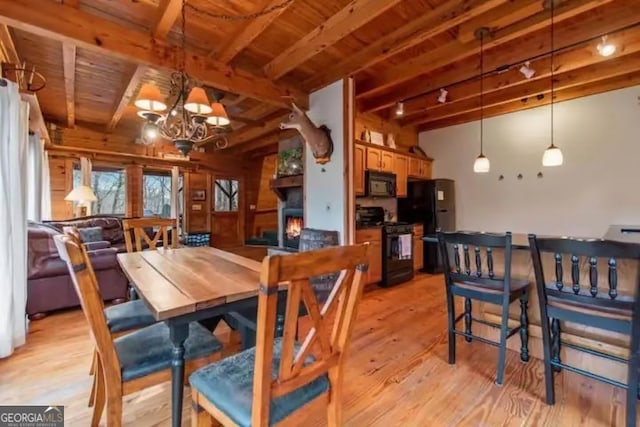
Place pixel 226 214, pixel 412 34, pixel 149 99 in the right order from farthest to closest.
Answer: pixel 226 214
pixel 412 34
pixel 149 99

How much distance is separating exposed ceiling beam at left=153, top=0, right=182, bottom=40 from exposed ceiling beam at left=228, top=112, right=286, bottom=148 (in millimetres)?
2397

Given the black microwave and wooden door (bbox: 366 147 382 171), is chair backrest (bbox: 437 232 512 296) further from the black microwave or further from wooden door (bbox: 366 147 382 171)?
Answer: wooden door (bbox: 366 147 382 171)

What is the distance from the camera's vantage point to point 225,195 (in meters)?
8.30

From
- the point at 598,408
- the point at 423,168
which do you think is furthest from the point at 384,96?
the point at 598,408

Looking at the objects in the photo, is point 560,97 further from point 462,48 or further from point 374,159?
point 374,159

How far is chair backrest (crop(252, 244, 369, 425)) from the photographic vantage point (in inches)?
35.7

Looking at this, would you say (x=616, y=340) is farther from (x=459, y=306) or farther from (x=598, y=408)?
(x=459, y=306)

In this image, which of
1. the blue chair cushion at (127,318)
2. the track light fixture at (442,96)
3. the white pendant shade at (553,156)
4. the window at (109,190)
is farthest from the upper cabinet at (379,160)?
the window at (109,190)

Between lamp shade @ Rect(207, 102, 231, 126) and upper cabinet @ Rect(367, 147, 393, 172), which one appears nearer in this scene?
lamp shade @ Rect(207, 102, 231, 126)

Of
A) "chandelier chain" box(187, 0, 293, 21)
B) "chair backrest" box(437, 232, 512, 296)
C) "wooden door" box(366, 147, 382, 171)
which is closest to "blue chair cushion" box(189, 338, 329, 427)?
"chair backrest" box(437, 232, 512, 296)

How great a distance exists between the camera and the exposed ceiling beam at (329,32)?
2545 mm

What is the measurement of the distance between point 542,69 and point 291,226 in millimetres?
3890

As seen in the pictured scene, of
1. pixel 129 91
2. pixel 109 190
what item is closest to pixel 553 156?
pixel 129 91

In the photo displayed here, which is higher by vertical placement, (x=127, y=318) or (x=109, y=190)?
(x=109, y=190)
